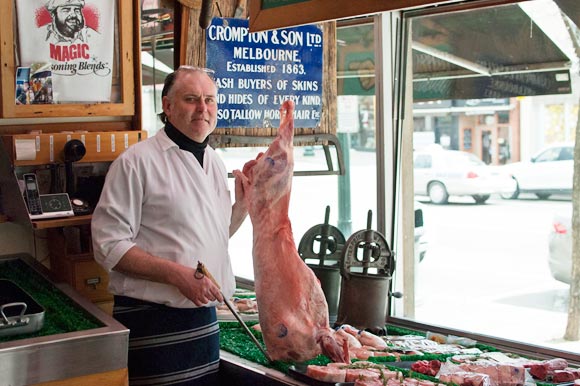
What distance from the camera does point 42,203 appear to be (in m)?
3.86

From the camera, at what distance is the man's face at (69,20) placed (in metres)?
4.06

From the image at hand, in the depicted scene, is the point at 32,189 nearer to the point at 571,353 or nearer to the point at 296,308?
the point at 296,308

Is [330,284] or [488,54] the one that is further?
[488,54]

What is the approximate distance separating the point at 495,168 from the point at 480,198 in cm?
26

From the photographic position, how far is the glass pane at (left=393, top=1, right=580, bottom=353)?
441 cm

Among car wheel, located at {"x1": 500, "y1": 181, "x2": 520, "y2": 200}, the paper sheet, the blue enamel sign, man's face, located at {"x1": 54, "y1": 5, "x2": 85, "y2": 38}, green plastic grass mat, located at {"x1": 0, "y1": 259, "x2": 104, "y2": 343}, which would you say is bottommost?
green plastic grass mat, located at {"x1": 0, "y1": 259, "x2": 104, "y2": 343}

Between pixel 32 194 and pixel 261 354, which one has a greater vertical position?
pixel 32 194

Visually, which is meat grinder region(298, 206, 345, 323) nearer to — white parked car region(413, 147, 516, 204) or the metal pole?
white parked car region(413, 147, 516, 204)

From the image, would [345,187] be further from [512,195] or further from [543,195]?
[543,195]

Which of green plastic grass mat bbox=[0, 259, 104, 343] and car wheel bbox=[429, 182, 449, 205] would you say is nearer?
green plastic grass mat bbox=[0, 259, 104, 343]

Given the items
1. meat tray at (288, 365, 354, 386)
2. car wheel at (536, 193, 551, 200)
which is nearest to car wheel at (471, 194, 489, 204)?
car wheel at (536, 193, 551, 200)

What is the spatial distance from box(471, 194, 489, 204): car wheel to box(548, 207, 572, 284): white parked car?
0.53 m

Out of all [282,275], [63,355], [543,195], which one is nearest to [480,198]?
[543,195]

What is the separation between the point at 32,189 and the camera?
3887mm
